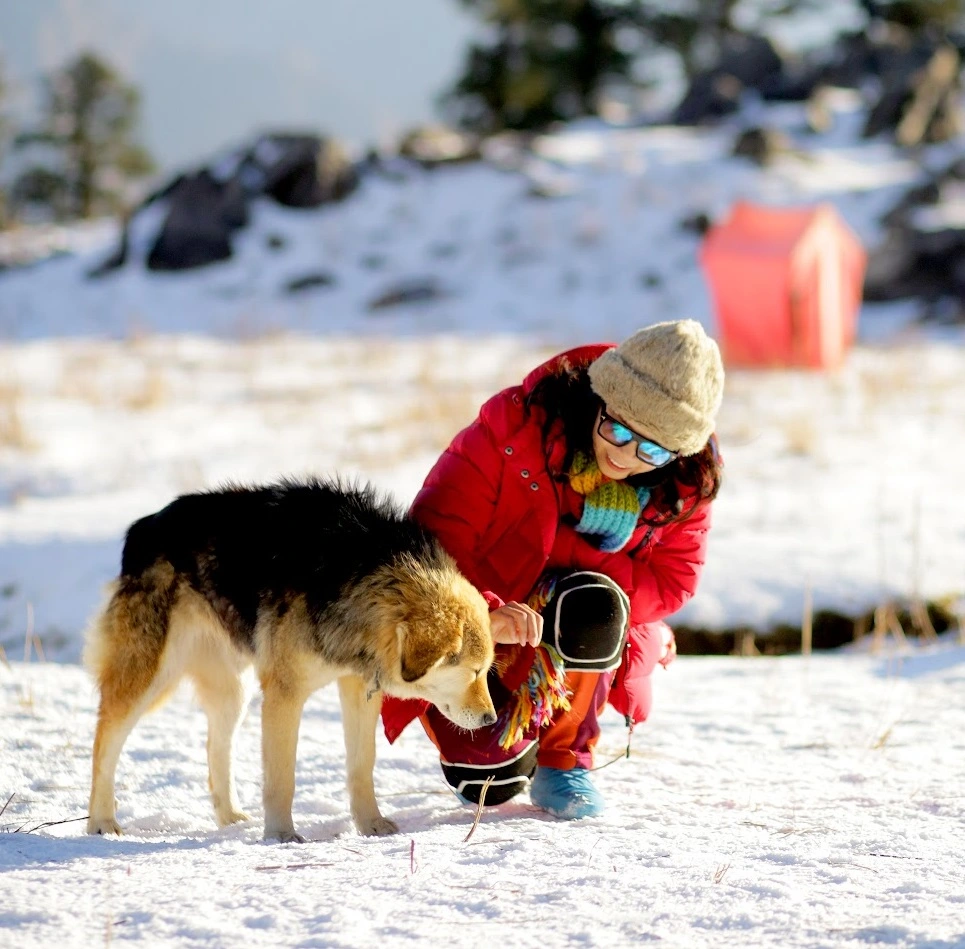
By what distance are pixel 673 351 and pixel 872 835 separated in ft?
4.47

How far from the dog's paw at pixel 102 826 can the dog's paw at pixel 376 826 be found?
26.2 inches

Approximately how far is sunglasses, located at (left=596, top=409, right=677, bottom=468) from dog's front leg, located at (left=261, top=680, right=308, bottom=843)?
3.63 ft

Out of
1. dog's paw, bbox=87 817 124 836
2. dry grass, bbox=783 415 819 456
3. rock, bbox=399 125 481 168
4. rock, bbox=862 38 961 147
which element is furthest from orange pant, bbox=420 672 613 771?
rock, bbox=862 38 961 147

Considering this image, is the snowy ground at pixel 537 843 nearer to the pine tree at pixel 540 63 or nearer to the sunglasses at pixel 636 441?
the sunglasses at pixel 636 441

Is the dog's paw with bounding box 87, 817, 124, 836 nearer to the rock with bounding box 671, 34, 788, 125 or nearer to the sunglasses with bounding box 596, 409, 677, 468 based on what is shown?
the sunglasses with bounding box 596, 409, 677, 468

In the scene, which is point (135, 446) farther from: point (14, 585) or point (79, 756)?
point (79, 756)

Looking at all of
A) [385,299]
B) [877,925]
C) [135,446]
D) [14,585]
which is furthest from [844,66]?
[877,925]

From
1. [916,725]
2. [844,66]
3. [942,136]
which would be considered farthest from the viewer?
[844,66]

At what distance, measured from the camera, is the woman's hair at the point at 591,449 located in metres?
3.17

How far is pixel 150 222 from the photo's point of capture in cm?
2195

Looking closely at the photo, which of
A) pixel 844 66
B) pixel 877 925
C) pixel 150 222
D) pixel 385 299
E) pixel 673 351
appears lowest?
pixel 877 925

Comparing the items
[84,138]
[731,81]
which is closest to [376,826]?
[731,81]

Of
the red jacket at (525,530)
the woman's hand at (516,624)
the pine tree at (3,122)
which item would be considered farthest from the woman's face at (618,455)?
the pine tree at (3,122)

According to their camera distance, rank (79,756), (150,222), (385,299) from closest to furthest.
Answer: (79,756) → (385,299) → (150,222)
